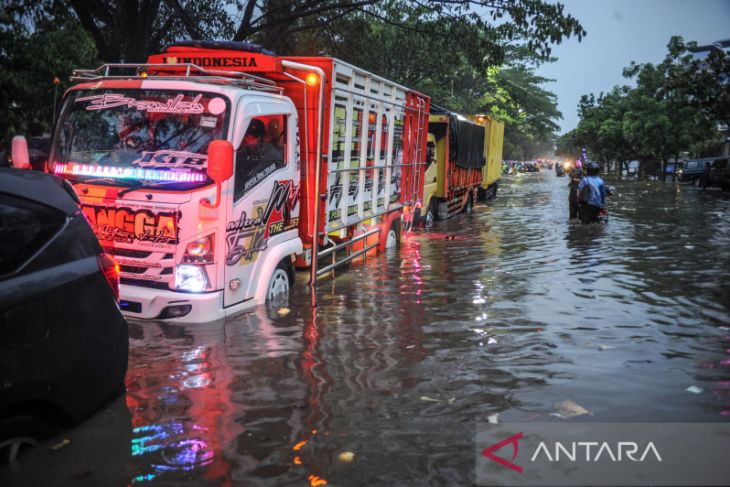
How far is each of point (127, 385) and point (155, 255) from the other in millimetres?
1415

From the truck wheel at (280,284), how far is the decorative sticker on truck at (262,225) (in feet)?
1.41

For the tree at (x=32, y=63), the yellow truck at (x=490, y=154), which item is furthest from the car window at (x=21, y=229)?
the yellow truck at (x=490, y=154)

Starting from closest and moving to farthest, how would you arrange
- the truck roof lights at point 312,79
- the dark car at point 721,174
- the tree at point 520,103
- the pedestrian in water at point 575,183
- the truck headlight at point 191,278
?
the truck headlight at point 191,278 → the truck roof lights at point 312,79 → the pedestrian in water at point 575,183 → the dark car at point 721,174 → the tree at point 520,103

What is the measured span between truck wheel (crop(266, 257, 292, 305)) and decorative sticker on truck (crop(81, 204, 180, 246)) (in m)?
1.48

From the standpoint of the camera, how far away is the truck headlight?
6094mm

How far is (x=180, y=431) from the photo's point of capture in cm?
428

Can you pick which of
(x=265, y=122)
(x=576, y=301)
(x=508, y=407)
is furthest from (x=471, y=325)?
(x=265, y=122)

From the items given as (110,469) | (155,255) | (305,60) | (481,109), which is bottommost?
(110,469)

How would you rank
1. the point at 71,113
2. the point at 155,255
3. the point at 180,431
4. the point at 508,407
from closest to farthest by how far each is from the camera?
the point at 180,431, the point at 508,407, the point at 155,255, the point at 71,113

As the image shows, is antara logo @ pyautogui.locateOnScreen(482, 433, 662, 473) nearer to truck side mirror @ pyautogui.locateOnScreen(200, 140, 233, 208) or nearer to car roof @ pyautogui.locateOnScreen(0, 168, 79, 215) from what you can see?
car roof @ pyautogui.locateOnScreen(0, 168, 79, 215)

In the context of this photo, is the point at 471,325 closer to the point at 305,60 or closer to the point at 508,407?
the point at 508,407

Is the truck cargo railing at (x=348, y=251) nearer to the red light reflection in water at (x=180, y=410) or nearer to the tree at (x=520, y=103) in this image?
the red light reflection in water at (x=180, y=410)

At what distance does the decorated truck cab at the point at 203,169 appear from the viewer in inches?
239

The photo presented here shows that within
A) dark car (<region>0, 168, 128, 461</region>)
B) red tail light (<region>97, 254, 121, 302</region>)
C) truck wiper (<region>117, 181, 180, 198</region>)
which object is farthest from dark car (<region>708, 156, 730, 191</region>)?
dark car (<region>0, 168, 128, 461</region>)
